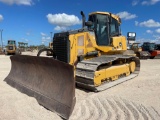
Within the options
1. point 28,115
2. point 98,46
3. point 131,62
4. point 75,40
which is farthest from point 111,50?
point 28,115

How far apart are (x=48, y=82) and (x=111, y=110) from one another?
1.92 metres

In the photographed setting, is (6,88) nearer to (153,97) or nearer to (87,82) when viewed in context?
(87,82)

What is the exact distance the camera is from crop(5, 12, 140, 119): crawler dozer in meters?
5.49

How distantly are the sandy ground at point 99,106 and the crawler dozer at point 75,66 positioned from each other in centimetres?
31

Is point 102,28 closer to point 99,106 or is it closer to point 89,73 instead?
point 89,73

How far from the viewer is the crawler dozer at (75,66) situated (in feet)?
18.0

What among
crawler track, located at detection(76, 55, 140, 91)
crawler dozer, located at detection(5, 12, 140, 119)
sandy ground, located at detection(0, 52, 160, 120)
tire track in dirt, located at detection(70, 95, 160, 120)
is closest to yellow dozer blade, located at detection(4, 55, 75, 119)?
crawler dozer, located at detection(5, 12, 140, 119)

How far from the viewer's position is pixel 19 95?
21.3 ft

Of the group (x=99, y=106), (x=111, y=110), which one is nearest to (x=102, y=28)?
(x=99, y=106)

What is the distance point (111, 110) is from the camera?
5.38 m

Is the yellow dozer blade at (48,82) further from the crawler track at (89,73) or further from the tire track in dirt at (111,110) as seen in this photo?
the crawler track at (89,73)

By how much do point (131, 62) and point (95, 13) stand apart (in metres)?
2.81

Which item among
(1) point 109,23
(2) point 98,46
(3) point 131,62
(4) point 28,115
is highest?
(1) point 109,23

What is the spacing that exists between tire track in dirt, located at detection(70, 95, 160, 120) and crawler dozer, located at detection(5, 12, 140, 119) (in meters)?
0.52
